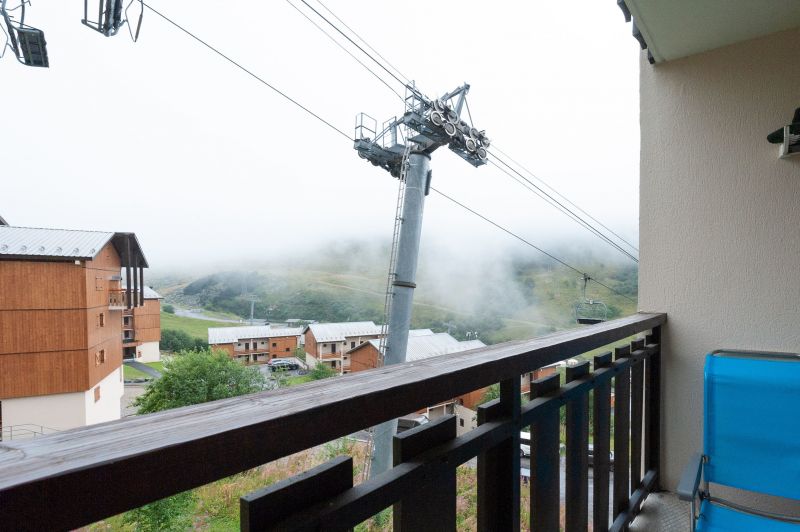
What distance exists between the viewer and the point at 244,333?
502 cm

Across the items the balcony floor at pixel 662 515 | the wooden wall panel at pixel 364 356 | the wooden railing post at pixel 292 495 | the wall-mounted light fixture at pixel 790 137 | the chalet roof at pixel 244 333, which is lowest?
the wooden wall panel at pixel 364 356

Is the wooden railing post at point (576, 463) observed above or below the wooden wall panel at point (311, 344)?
above

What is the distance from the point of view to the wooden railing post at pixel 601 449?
4.01 ft

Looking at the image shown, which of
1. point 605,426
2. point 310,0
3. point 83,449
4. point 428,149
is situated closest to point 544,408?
point 605,426

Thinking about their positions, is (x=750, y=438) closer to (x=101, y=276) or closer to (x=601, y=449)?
(x=601, y=449)

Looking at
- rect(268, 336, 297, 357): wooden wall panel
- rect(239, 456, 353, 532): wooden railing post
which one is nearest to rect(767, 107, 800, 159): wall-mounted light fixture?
rect(239, 456, 353, 532): wooden railing post

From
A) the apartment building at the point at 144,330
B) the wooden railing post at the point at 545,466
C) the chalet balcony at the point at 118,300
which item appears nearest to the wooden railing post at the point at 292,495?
the wooden railing post at the point at 545,466

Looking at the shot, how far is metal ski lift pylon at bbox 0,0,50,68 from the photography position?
3262mm

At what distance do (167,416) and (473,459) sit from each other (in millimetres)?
485

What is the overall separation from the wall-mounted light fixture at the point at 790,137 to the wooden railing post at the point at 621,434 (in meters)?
1.03

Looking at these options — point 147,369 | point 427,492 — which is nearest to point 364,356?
point 147,369

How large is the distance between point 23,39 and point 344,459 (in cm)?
527

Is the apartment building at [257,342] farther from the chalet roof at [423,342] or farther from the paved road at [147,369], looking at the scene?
the chalet roof at [423,342]

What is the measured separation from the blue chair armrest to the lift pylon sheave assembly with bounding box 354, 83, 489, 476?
12.7 ft
